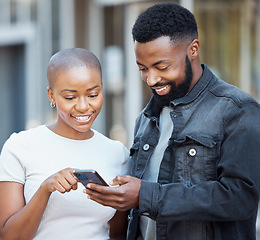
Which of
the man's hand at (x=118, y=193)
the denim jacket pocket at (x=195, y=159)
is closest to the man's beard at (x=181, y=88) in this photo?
the denim jacket pocket at (x=195, y=159)

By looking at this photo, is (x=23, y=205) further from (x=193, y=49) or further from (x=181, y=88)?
(x=193, y=49)

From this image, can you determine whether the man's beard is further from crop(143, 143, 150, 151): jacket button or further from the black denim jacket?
crop(143, 143, 150, 151): jacket button

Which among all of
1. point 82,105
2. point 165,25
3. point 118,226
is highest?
point 165,25

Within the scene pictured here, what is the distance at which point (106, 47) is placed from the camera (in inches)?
245

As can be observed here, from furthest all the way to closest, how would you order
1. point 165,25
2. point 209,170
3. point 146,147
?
point 146,147, point 165,25, point 209,170

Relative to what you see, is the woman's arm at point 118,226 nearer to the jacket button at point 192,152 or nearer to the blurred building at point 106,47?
the jacket button at point 192,152

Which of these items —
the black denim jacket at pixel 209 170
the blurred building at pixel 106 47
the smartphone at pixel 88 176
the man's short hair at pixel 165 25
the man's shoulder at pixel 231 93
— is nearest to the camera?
the smartphone at pixel 88 176

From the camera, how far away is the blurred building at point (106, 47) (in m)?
5.45

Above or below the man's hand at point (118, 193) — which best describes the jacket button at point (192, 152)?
above

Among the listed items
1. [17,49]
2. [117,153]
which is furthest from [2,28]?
[117,153]

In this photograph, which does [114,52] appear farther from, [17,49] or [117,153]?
[117,153]

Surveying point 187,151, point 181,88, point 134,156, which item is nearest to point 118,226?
point 134,156

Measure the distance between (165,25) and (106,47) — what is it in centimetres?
405

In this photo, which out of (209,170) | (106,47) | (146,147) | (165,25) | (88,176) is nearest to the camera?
(88,176)
